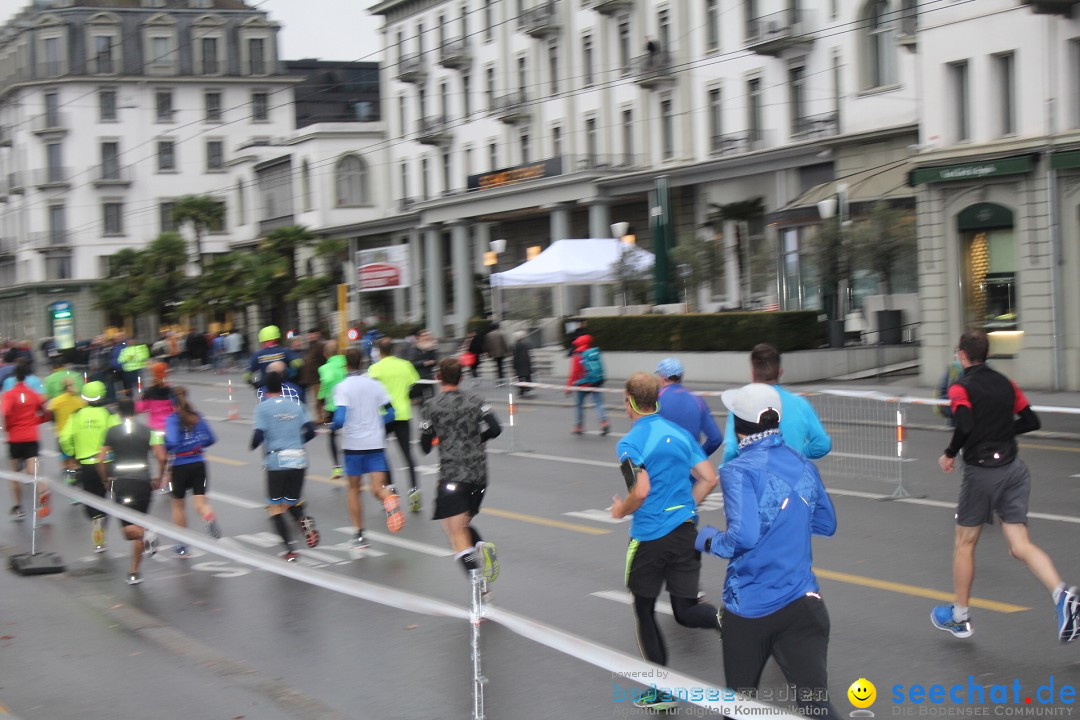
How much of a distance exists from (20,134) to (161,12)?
1249 centimetres

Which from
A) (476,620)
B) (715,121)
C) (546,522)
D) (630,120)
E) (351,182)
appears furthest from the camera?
(351,182)

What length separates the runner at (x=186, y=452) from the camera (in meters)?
10.7

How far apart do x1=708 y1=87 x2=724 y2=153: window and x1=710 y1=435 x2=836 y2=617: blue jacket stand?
34.9m

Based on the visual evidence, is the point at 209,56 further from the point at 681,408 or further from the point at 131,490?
the point at 681,408

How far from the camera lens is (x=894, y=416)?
508 inches

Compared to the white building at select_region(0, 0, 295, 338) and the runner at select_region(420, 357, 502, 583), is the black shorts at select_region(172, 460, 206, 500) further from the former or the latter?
the white building at select_region(0, 0, 295, 338)

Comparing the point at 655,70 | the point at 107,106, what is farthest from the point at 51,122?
the point at 655,70

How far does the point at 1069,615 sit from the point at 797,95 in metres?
30.9

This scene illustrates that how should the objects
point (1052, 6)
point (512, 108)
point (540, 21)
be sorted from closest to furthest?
point (1052, 6) < point (540, 21) < point (512, 108)

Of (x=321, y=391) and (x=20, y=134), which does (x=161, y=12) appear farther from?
(x=321, y=391)

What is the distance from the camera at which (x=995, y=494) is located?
23.5 ft

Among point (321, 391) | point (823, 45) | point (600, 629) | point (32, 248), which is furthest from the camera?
point (32, 248)

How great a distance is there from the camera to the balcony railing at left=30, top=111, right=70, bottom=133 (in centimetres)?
8112

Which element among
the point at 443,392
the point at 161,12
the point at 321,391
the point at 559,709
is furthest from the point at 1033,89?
the point at 161,12
